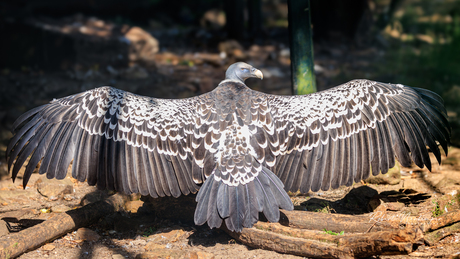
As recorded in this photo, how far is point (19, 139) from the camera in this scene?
4.47 m

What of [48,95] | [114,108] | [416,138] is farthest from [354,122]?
[48,95]

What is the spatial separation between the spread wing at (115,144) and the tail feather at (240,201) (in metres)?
0.35

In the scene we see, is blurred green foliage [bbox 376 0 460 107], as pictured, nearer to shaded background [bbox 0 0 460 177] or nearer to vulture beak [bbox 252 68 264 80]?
shaded background [bbox 0 0 460 177]

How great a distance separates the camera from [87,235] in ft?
14.8

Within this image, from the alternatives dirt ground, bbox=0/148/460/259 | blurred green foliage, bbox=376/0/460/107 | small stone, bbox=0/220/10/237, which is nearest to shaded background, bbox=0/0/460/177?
blurred green foliage, bbox=376/0/460/107

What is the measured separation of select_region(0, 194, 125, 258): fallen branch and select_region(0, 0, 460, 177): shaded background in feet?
11.2

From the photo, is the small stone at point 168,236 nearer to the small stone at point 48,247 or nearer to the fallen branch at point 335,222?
the small stone at point 48,247

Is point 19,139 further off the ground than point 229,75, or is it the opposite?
point 229,75

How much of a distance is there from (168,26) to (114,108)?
11.8m

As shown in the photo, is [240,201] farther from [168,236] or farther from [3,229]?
[3,229]

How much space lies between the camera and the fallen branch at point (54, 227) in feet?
12.5

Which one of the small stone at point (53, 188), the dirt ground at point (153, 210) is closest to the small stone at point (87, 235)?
the dirt ground at point (153, 210)

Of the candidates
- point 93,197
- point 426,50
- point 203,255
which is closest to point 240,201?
point 203,255

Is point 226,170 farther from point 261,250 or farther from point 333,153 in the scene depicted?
point 333,153
